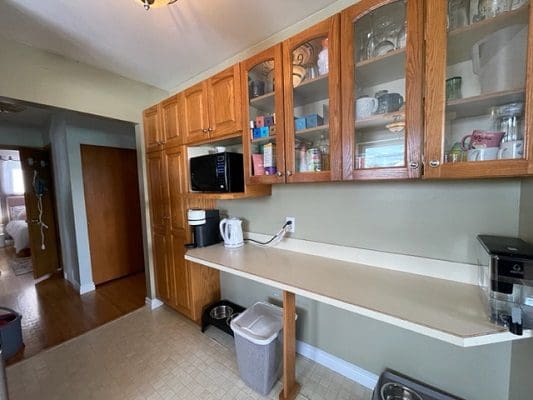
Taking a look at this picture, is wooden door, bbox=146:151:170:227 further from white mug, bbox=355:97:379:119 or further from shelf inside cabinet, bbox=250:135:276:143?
white mug, bbox=355:97:379:119

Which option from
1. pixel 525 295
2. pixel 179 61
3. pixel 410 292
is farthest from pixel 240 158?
pixel 525 295

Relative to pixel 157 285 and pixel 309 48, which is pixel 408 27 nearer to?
pixel 309 48

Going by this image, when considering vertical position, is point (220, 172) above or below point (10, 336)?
above

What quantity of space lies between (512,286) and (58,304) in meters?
3.77

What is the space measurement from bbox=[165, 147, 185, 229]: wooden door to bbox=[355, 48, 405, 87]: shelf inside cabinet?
1.39 metres

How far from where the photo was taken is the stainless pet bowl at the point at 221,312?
1.99 m

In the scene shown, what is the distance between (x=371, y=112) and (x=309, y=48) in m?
0.52

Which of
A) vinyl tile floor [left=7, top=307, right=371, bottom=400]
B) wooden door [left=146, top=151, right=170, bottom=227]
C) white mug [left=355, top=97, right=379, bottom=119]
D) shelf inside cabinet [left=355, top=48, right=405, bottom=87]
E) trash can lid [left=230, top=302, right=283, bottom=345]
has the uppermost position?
shelf inside cabinet [left=355, top=48, right=405, bottom=87]

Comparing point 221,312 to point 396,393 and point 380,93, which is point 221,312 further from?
point 380,93

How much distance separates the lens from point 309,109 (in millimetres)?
1355

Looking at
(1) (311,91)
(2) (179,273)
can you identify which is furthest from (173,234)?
(1) (311,91)

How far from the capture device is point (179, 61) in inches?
74.0

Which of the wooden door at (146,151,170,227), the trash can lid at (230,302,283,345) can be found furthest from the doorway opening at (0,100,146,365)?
the trash can lid at (230,302,283,345)

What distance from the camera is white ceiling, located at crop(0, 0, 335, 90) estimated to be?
129 centimetres
